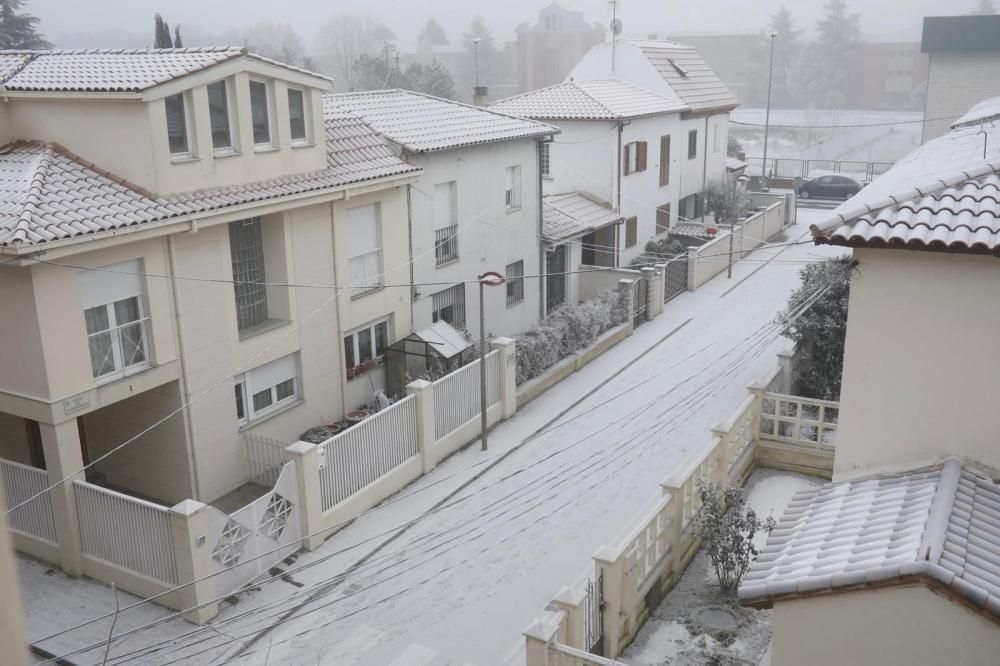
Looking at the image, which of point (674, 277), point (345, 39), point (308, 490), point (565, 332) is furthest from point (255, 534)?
point (345, 39)

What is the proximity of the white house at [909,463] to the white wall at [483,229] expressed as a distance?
39.0 ft

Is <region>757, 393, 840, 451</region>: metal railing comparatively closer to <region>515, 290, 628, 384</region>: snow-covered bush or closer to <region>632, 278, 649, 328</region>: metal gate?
<region>515, 290, 628, 384</region>: snow-covered bush

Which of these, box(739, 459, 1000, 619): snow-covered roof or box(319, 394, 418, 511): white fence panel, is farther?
box(319, 394, 418, 511): white fence panel

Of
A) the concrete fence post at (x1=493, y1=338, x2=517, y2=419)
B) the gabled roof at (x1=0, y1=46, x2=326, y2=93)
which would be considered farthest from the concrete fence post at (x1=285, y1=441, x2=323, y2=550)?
the gabled roof at (x1=0, y1=46, x2=326, y2=93)

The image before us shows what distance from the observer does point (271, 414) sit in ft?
56.5

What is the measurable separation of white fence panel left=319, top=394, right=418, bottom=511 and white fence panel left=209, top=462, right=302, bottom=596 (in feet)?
2.44

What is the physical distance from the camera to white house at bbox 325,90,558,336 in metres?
20.8

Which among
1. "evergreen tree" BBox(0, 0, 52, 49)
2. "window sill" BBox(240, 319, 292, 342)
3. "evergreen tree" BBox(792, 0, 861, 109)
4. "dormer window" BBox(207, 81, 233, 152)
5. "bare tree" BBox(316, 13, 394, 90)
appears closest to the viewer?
"dormer window" BBox(207, 81, 233, 152)

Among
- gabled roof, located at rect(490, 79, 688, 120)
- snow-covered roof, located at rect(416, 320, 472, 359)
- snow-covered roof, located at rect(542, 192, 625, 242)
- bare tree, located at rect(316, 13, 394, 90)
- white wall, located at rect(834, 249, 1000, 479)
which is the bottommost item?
snow-covered roof, located at rect(416, 320, 472, 359)

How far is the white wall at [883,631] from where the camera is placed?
286 inches

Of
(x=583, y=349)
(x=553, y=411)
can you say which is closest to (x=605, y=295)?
(x=583, y=349)

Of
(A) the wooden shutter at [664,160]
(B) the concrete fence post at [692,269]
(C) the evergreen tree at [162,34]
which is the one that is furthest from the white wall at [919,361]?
(C) the evergreen tree at [162,34]

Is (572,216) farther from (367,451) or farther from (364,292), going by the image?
(367,451)

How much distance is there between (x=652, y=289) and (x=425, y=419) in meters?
11.5
